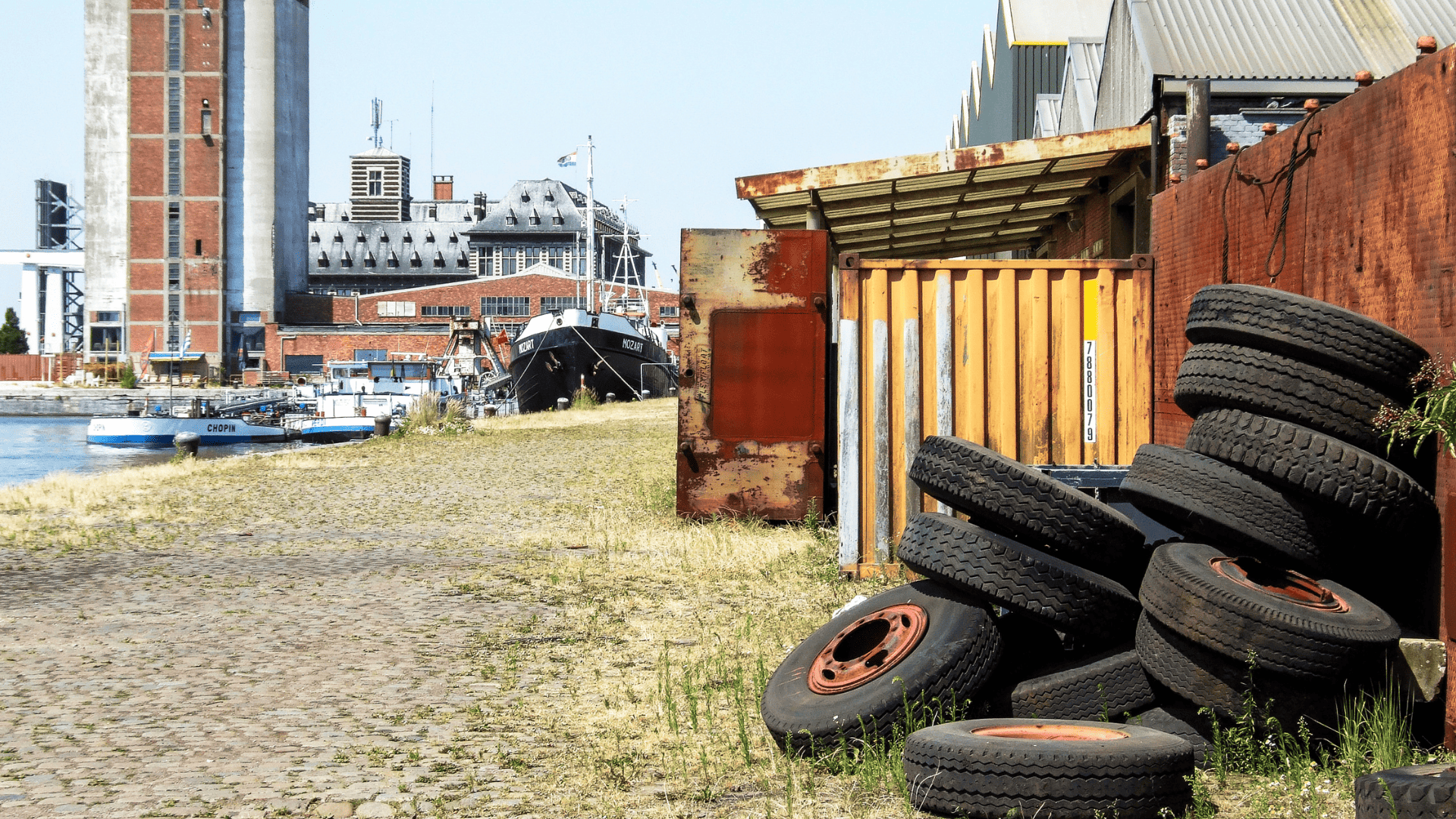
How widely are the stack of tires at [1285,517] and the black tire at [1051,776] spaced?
501 mm

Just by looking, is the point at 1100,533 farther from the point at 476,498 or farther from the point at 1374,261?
the point at 476,498

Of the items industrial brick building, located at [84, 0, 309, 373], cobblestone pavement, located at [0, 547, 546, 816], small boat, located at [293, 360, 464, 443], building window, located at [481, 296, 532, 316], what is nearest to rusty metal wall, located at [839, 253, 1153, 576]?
cobblestone pavement, located at [0, 547, 546, 816]

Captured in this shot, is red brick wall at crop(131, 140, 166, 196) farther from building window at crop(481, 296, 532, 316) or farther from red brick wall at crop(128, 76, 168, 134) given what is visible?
building window at crop(481, 296, 532, 316)

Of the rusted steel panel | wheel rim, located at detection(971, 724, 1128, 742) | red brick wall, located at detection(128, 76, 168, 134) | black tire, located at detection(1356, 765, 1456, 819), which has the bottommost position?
wheel rim, located at detection(971, 724, 1128, 742)

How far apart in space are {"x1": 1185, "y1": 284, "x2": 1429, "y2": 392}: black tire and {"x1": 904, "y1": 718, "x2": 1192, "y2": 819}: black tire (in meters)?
1.62

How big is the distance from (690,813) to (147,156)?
278ft

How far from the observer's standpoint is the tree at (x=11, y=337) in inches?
3625

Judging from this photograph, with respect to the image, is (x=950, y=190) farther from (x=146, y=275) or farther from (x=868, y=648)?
(x=146, y=275)

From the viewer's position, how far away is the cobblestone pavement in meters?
4.23

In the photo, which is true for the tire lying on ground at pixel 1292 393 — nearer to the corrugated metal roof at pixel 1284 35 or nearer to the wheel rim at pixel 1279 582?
the wheel rim at pixel 1279 582

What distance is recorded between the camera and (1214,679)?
14.0 feet

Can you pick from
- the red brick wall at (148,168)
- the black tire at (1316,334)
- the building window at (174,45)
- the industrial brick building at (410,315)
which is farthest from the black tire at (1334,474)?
the building window at (174,45)

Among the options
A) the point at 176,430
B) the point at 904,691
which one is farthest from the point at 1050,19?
the point at 176,430

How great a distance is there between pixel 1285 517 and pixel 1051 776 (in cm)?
156
